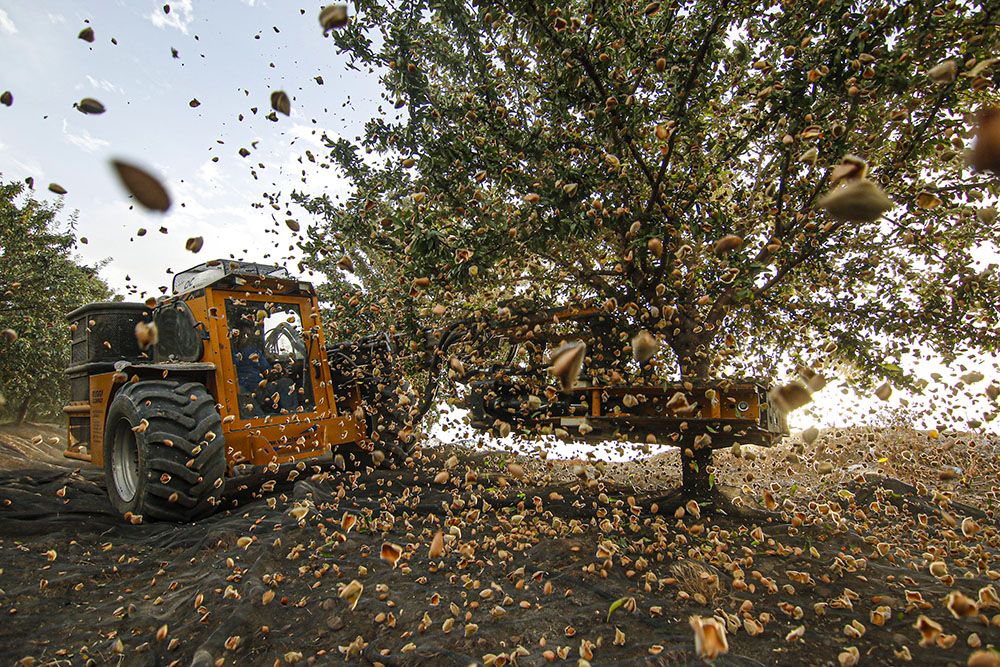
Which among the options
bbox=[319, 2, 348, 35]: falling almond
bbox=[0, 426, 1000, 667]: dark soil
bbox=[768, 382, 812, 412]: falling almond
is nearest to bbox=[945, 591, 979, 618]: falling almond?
bbox=[0, 426, 1000, 667]: dark soil

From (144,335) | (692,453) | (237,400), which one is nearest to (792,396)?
(692,453)

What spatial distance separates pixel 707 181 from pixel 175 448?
5.63 meters

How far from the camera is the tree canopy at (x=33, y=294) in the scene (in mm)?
12344

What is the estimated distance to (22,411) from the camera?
15.5m

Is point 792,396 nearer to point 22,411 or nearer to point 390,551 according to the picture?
point 390,551

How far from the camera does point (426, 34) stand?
29.6 feet

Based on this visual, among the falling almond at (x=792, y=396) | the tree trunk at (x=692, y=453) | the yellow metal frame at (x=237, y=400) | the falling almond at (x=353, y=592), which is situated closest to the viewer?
the falling almond at (x=353, y=592)

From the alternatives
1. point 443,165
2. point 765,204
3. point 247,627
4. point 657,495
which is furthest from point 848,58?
point 247,627

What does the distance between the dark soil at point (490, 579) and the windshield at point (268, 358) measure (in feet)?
3.54

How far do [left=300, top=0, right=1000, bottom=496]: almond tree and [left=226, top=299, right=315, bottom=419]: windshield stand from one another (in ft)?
3.43

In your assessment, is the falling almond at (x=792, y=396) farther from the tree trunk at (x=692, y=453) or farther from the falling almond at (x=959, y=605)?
the tree trunk at (x=692, y=453)

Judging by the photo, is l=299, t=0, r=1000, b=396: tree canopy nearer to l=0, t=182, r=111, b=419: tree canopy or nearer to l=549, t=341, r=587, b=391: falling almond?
l=549, t=341, r=587, b=391: falling almond

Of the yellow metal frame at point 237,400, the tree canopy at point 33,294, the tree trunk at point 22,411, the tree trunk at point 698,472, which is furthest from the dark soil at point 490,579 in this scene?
the tree trunk at point 22,411

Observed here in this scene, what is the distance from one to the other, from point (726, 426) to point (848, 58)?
318 centimetres
